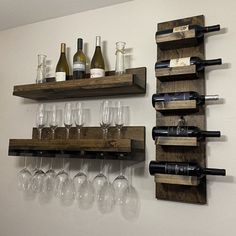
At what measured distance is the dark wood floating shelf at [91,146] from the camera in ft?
3.91

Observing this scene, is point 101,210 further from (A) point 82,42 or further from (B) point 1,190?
(A) point 82,42

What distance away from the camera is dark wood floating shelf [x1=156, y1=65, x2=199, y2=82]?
46.3 inches

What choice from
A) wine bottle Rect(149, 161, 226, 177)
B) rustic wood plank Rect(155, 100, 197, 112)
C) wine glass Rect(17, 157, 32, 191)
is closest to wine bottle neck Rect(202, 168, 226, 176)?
wine bottle Rect(149, 161, 226, 177)

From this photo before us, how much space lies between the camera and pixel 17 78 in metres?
1.81

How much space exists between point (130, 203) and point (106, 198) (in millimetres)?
142

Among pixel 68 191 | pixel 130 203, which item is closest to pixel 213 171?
pixel 130 203

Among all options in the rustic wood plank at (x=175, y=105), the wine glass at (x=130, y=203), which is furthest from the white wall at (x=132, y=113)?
the rustic wood plank at (x=175, y=105)

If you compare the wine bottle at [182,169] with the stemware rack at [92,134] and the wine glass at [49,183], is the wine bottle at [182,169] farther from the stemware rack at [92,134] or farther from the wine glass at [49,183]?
the wine glass at [49,183]

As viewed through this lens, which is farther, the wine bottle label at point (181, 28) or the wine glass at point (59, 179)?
the wine glass at point (59, 179)

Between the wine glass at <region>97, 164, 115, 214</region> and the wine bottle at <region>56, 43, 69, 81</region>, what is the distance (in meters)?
0.68

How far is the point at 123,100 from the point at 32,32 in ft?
2.99

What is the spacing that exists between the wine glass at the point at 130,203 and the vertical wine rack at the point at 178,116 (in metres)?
0.13

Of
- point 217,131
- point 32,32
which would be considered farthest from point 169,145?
point 32,32

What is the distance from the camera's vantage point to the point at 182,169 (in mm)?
1141
